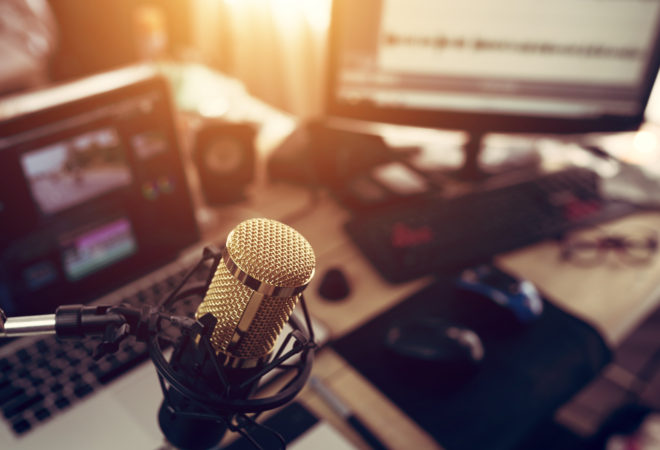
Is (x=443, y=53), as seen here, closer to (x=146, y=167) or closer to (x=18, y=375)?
(x=146, y=167)

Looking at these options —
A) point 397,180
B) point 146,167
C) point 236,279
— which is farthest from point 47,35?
point 236,279

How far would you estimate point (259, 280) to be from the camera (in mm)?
297

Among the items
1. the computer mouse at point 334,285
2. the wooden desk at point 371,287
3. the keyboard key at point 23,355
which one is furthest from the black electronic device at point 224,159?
the keyboard key at point 23,355

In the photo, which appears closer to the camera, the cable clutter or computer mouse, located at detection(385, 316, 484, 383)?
the cable clutter

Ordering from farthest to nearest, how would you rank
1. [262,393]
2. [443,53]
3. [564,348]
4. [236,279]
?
1. [443,53]
2. [564,348]
3. [262,393]
4. [236,279]

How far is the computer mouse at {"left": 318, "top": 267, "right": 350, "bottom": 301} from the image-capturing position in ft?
2.49

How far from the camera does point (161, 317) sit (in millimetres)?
317

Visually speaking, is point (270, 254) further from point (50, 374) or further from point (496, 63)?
point (496, 63)

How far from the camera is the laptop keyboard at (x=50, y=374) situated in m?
0.56

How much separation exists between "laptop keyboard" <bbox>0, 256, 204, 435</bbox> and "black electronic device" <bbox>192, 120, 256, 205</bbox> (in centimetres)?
34

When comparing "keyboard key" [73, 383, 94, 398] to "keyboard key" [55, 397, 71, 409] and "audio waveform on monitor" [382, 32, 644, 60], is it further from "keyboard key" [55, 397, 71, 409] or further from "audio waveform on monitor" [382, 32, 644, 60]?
"audio waveform on monitor" [382, 32, 644, 60]

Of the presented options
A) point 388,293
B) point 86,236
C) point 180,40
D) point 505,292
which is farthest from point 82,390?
point 180,40

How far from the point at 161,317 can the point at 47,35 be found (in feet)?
4.38

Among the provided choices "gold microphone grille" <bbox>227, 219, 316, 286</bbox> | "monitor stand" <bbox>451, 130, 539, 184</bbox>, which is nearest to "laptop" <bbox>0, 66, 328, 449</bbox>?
"gold microphone grille" <bbox>227, 219, 316, 286</bbox>
